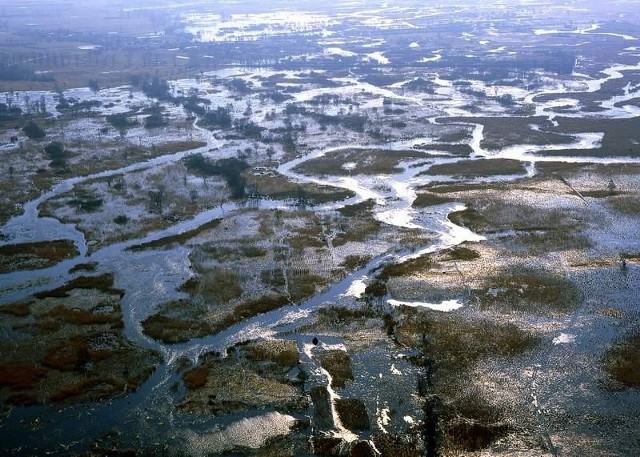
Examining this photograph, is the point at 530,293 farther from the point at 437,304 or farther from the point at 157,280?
the point at 157,280

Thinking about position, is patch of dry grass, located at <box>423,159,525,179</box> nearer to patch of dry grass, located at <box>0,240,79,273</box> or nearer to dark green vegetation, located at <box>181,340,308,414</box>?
patch of dry grass, located at <box>0,240,79,273</box>

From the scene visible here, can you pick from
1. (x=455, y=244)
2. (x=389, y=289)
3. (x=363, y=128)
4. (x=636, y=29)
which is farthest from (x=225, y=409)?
(x=636, y=29)

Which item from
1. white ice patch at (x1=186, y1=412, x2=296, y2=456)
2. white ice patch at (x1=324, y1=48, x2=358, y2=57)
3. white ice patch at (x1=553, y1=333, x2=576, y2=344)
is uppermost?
white ice patch at (x1=324, y1=48, x2=358, y2=57)

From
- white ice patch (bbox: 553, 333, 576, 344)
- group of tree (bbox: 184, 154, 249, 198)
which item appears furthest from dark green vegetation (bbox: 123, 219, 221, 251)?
white ice patch (bbox: 553, 333, 576, 344)

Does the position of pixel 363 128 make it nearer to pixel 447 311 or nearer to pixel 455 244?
pixel 455 244

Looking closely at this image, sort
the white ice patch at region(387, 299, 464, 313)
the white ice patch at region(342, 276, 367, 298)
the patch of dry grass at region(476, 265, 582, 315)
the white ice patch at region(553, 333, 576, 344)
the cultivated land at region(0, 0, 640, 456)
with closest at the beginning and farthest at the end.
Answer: the cultivated land at region(0, 0, 640, 456) < the white ice patch at region(553, 333, 576, 344) < the patch of dry grass at region(476, 265, 582, 315) < the white ice patch at region(387, 299, 464, 313) < the white ice patch at region(342, 276, 367, 298)

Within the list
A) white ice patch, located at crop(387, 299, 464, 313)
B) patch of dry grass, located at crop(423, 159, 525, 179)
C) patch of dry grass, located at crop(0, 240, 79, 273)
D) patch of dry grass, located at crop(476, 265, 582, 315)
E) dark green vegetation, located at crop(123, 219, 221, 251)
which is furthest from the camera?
patch of dry grass, located at crop(423, 159, 525, 179)
